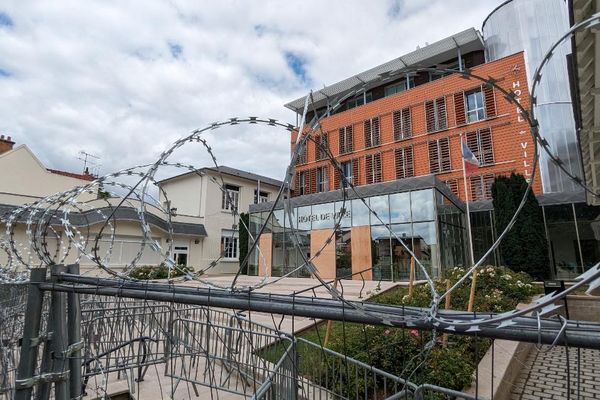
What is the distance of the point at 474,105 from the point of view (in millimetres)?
24438

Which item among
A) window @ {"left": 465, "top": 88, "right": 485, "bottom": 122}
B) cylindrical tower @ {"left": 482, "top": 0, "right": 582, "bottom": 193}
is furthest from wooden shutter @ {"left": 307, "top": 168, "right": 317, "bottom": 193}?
cylindrical tower @ {"left": 482, "top": 0, "right": 582, "bottom": 193}

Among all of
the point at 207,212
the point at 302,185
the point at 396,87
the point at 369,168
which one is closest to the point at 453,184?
the point at 369,168

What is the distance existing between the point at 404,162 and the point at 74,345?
2739cm

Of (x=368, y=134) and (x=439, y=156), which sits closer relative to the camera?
(x=439, y=156)

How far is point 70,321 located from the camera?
7.68ft

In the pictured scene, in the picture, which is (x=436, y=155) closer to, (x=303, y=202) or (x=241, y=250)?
(x=303, y=202)

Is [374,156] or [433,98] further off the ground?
[433,98]

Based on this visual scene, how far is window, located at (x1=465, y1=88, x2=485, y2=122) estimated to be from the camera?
24036mm

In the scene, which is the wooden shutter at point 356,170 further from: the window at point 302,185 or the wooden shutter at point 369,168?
the window at point 302,185

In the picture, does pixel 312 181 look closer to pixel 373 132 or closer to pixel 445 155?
pixel 373 132

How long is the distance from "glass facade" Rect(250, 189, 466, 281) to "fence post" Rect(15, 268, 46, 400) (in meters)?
13.2

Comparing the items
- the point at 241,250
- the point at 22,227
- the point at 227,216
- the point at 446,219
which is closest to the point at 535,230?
the point at 446,219

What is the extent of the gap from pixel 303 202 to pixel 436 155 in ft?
38.0

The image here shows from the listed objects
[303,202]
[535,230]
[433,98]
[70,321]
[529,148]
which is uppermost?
[433,98]
